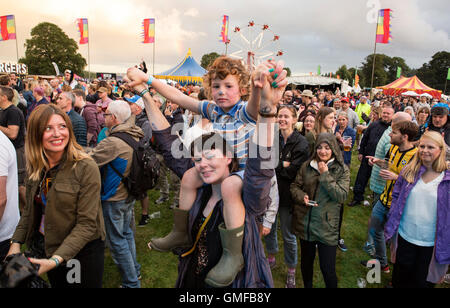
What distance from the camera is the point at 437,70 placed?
2852 inches

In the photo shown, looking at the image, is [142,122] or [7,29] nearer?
[142,122]

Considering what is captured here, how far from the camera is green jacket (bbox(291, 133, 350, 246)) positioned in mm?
2879

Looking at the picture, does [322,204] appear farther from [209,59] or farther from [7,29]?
[7,29]

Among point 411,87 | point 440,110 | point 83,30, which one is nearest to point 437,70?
point 411,87

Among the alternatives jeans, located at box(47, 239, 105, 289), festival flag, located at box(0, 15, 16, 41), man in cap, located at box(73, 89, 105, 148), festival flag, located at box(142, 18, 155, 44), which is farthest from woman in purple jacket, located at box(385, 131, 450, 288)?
festival flag, located at box(0, 15, 16, 41)

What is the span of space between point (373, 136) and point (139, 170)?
4900 mm

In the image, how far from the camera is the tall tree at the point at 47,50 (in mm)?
45719

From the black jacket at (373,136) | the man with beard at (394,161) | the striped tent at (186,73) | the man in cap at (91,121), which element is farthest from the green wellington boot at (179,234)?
the striped tent at (186,73)

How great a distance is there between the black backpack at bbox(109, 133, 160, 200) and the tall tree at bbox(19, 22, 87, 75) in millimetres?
52547

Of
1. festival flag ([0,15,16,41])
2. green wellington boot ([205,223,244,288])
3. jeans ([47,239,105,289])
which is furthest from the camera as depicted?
festival flag ([0,15,16,41])

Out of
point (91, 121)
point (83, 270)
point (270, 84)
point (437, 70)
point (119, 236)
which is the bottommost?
point (119, 236)

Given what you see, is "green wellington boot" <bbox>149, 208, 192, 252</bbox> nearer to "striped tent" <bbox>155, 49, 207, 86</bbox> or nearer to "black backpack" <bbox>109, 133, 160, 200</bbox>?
"black backpack" <bbox>109, 133, 160, 200</bbox>

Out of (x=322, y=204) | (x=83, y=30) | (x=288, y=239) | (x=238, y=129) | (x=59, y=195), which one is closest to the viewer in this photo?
(x=238, y=129)
